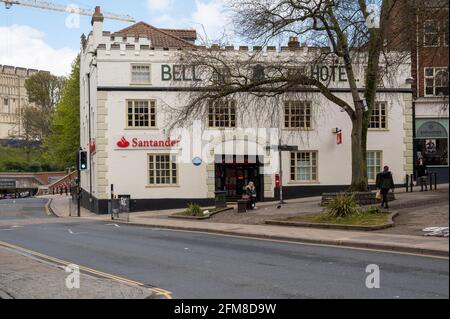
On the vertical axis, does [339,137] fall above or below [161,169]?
above

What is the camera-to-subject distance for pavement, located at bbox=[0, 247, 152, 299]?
9852mm

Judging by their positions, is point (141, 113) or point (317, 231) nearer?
point (317, 231)

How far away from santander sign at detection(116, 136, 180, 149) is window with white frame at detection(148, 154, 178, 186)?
0.64 metres

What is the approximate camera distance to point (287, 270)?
12.9m

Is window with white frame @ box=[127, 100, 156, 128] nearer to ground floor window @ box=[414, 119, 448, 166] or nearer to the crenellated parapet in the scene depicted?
ground floor window @ box=[414, 119, 448, 166]

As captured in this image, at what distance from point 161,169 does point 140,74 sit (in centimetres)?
591

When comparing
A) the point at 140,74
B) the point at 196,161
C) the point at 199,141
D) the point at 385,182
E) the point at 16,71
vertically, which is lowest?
the point at 385,182

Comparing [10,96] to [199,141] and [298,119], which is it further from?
[298,119]

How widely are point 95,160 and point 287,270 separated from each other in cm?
2839

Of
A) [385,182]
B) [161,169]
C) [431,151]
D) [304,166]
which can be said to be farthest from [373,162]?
[385,182]

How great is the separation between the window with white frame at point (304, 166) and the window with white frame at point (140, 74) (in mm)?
10103

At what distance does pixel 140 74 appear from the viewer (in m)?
38.8
